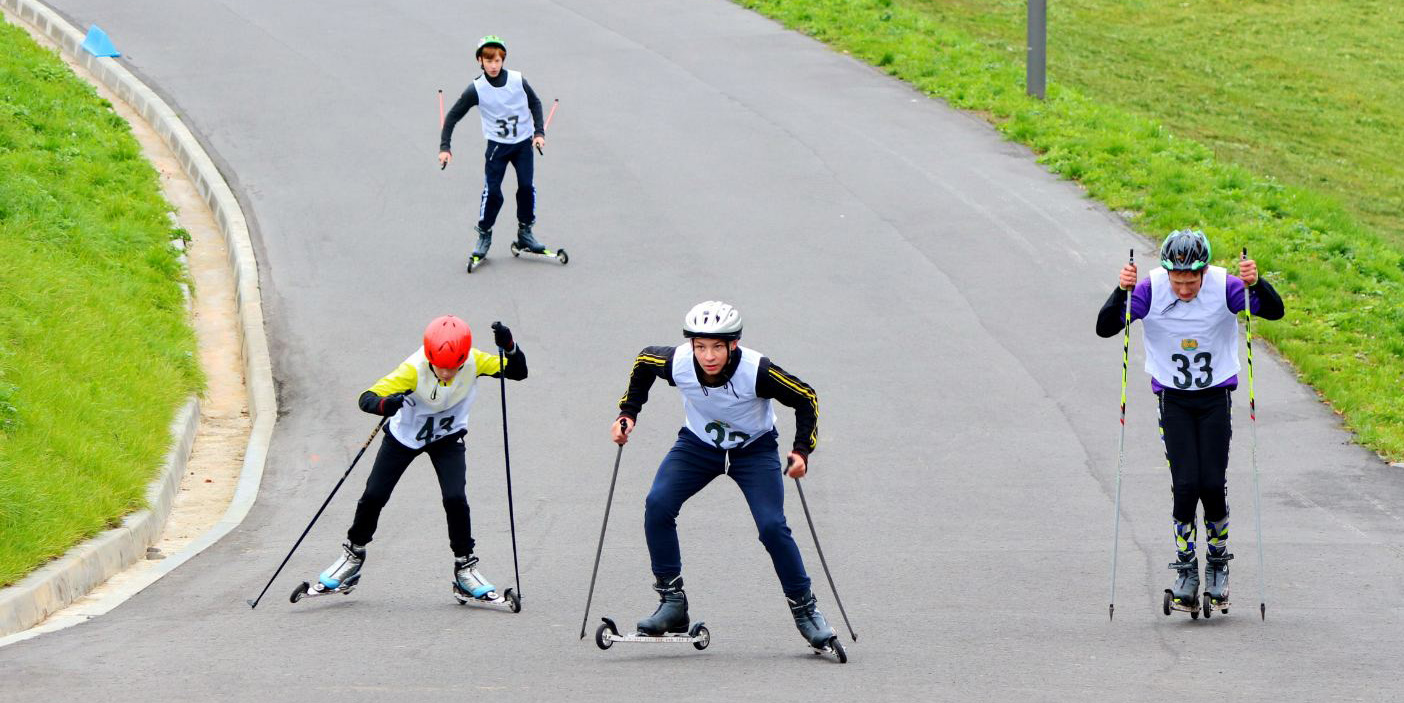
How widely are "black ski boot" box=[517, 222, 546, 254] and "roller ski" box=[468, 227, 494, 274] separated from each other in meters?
0.35

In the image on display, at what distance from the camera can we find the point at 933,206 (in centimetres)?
1752

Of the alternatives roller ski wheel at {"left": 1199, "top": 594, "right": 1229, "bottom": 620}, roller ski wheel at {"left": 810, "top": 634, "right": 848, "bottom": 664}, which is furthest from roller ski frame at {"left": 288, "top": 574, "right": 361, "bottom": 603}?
roller ski wheel at {"left": 1199, "top": 594, "right": 1229, "bottom": 620}

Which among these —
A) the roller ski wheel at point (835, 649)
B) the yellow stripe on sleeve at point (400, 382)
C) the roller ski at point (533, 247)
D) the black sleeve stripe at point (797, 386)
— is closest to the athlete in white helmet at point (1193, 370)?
the black sleeve stripe at point (797, 386)

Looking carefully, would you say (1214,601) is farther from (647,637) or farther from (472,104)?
(472,104)

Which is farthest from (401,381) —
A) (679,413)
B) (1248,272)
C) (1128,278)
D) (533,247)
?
(533,247)

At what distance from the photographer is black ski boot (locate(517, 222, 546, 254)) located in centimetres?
1616

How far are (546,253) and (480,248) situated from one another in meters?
0.67

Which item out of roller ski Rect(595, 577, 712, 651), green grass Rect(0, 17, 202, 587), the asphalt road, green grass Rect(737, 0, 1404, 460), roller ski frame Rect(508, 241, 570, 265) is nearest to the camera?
the asphalt road

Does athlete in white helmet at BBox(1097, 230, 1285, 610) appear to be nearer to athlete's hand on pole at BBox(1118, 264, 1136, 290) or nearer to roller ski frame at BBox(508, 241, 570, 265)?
athlete's hand on pole at BBox(1118, 264, 1136, 290)

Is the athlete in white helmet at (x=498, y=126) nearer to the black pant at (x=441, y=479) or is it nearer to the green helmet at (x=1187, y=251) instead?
the black pant at (x=441, y=479)

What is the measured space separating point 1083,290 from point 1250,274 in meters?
7.22

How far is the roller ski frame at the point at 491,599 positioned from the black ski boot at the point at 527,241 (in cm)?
756

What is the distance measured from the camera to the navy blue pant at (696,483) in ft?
25.7

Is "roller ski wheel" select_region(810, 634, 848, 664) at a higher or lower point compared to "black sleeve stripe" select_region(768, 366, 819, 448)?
lower
